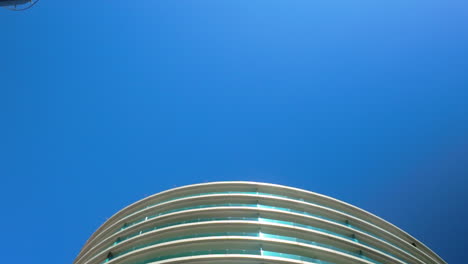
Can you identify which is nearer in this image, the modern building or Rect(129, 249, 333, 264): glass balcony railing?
Rect(129, 249, 333, 264): glass balcony railing

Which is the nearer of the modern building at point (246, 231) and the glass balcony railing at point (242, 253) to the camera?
the glass balcony railing at point (242, 253)

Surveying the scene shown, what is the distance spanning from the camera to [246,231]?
24.4 meters

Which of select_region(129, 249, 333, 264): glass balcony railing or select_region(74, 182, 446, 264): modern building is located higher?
select_region(74, 182, 446, 264): modern building

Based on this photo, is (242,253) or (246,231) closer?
(242,253)

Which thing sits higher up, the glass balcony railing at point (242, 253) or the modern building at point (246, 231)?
the modern building at point (246, 231)

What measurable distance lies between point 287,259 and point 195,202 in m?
9.44

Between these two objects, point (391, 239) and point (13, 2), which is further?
point (391, 239)

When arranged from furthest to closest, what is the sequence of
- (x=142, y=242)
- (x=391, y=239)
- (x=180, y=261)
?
(x=391, y=239), (x=142, y=242), (x=180, y=261)

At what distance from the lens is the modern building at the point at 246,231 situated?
22938 millimetres

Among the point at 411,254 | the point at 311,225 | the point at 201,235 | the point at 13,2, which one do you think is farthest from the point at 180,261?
the point at 411,254

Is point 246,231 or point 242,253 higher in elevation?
point 246,231

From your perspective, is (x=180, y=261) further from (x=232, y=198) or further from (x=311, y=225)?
(x=311, y=225)

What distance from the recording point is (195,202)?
92.9ft

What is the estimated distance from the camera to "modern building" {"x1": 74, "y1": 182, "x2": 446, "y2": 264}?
2294cm
